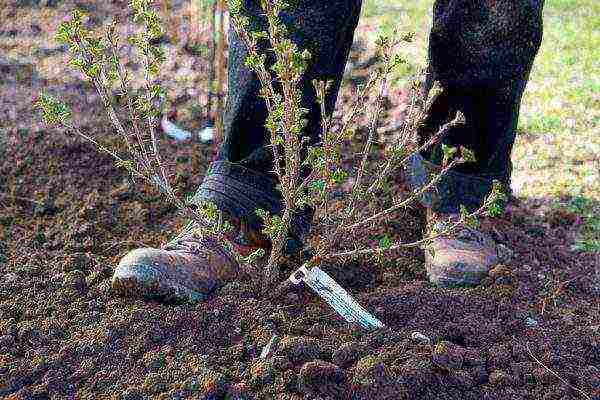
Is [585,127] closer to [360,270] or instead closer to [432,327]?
[360,270]

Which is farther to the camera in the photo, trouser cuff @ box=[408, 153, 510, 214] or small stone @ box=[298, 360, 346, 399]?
trouser cuff @ box=[408, 153, 510, 214]

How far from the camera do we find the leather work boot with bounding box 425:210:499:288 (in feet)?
8.03

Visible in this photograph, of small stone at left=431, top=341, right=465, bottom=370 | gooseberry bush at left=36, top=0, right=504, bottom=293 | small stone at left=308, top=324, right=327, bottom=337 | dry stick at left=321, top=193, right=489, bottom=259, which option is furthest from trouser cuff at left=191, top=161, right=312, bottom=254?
small stone at left=431, top=341, right=465, bottom=370

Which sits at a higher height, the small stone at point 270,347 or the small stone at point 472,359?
the small stone at point 270,347

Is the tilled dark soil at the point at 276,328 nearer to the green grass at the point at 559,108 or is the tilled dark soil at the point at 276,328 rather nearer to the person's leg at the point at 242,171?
the person's leg at the point at 242,171

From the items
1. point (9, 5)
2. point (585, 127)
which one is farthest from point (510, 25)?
point (9, 5)

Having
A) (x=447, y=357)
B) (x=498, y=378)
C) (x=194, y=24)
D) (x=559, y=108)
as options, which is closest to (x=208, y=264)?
(x=447, y=357)

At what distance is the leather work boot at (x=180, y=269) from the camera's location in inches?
83.8

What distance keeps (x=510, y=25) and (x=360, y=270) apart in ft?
2.86

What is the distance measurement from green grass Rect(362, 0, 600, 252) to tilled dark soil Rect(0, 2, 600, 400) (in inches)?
15.1

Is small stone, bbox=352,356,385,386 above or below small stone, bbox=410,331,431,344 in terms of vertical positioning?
above

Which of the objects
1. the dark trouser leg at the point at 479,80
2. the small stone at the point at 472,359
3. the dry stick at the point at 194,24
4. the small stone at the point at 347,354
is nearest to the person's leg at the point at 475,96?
the dark trouser leg at the point at 479,80

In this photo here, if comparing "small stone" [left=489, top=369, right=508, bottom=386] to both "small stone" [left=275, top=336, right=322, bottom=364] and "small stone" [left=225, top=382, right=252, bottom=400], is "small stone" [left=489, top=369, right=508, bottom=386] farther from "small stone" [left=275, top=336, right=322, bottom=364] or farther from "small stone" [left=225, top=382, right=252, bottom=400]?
"small stone" [left=225, top=382, right=252, bottom=400]

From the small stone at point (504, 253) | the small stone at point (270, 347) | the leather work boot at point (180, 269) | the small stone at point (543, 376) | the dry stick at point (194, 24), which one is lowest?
the small stone at point (504, 253)
